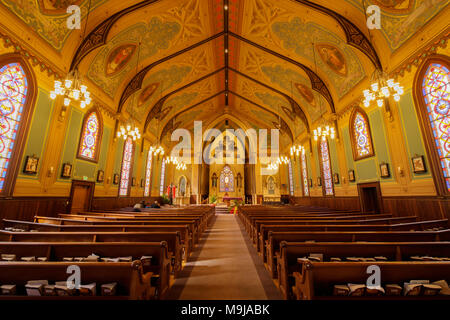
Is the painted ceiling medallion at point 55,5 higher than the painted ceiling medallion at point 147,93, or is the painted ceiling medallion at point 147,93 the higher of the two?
the painted ceiling medallion at point 147,93

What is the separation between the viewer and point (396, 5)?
642cm

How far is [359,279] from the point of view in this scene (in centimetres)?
184

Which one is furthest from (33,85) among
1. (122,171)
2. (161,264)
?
(161,264)

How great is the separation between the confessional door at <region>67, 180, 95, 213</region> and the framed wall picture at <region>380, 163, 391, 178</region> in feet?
44.9

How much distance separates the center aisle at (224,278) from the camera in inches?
110

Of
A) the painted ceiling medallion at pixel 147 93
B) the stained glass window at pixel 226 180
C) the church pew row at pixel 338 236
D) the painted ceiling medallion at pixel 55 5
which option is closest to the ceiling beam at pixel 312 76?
the painted ceiling medallion at pixel 147 93

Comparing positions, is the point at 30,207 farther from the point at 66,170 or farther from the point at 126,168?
the point at 126,168

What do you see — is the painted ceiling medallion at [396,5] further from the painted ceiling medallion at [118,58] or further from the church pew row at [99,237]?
the painted ceiling medallion at [118,58]

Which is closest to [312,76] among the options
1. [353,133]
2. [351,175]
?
[353,133]

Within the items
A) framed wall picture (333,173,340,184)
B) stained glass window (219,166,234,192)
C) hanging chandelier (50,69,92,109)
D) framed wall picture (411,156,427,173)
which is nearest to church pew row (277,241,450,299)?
framed wall picture (411,156,427,173)

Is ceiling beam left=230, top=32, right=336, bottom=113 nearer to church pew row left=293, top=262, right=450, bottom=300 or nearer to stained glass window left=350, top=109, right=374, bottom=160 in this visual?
stained glass window left=350, top=109, right=374, bottom=160

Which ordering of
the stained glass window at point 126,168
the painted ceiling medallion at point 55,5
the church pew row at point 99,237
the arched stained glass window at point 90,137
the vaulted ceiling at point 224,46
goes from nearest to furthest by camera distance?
1. the church pew row at point 99,237
2. the painted ceiling medallion at point 55,5
3. the vaulted ceiling at point 224,46
4. the arched stained glass window at point 90,137
5. the stained glass window at point 126,168

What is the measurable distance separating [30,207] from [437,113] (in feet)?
46.1

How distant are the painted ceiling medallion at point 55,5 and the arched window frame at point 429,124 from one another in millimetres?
12450
